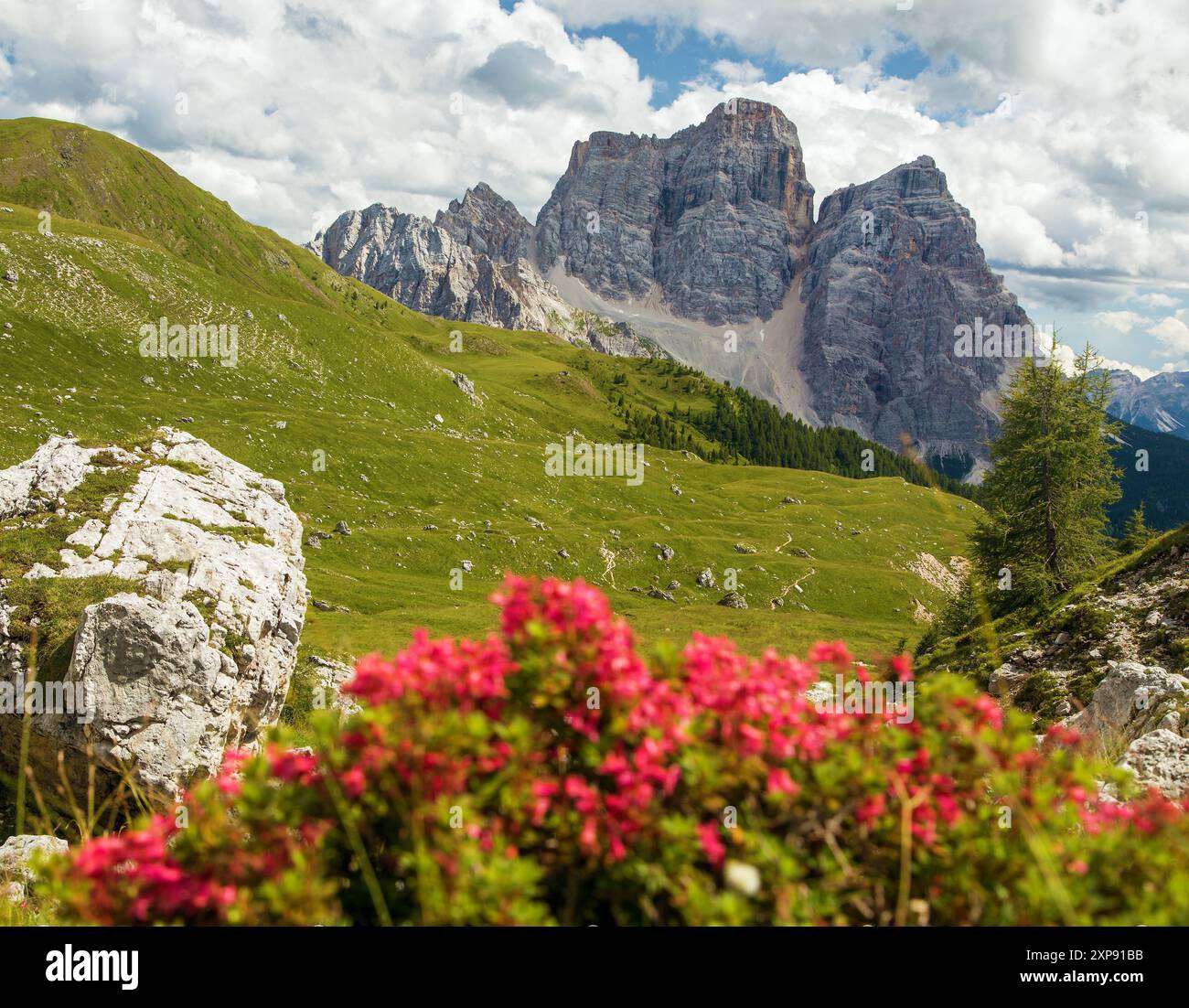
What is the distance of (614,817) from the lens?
3945 millimetres

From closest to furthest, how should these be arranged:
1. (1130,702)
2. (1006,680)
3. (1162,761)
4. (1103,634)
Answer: (1162,761)
(1130,702)
(1103,634)
(1006,680)

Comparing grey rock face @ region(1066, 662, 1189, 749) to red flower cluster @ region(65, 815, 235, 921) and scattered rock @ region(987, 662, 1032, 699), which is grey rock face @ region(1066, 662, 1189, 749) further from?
red flower cluster @ region(65, 815, 235, 921)

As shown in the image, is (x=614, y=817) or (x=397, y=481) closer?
(x=614, y=817)

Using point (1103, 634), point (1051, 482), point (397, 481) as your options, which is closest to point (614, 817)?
point (1103, 634)

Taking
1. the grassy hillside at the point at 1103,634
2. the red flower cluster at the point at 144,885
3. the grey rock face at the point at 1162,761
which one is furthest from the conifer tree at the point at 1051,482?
the red flower cluster at the point at 144,885

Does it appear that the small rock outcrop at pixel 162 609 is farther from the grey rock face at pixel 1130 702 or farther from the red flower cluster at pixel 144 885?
the grey rock face at pixel 1130 702

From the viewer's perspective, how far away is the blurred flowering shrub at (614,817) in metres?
3.78

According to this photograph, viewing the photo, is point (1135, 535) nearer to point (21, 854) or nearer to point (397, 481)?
point (21, 854)

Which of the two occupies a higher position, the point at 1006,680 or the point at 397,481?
the point at 397,481

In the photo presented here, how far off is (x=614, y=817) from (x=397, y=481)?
95316mm

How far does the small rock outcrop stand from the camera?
17781 mm

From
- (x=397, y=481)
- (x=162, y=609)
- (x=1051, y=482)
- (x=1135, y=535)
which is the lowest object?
(x=162, y=609)
